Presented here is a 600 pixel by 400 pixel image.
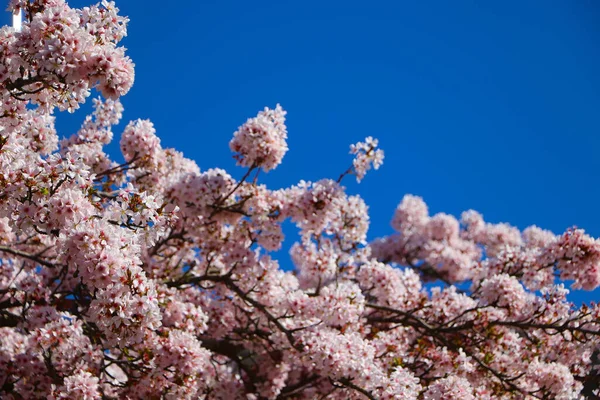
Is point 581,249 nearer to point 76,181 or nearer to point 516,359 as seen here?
point 516,359

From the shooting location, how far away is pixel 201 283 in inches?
376

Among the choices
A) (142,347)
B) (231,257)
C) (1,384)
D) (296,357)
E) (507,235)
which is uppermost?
(507,235)

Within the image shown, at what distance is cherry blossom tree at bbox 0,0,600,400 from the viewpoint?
4.89m

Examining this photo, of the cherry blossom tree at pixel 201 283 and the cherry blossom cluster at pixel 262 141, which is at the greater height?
the cherry blossom cluster at pixel 262 141

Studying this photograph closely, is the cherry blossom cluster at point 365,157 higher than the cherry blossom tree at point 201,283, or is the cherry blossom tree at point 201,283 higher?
the cherry blossom cluster at point 365,157

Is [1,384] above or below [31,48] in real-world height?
below

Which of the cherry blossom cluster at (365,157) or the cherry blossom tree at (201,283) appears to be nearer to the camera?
the cherry blossom tree at (201,283)

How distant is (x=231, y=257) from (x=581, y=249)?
17.7ft

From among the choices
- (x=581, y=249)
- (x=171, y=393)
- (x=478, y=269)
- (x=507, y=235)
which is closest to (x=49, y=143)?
(x=171, y=393)

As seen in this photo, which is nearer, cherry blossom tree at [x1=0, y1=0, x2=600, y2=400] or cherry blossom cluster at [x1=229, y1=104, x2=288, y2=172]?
cherry blossom tree at [x1=0, y1=0, x2=600, y2=400]

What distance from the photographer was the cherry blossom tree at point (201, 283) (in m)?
4.89

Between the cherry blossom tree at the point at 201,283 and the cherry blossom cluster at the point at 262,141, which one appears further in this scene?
the cherry blossom cluster at the point at 262,141

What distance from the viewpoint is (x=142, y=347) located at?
690cm

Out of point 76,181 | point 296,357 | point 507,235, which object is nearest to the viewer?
point 76,181
